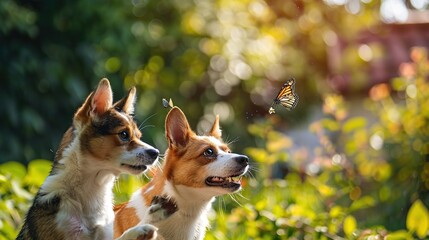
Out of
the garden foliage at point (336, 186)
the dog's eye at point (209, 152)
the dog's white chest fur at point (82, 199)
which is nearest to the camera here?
the dog's white chest fur at point (82, 199)

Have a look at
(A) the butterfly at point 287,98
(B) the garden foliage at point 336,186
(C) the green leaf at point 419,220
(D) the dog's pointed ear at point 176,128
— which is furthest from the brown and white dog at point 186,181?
(C) the green leaf at point 419,220

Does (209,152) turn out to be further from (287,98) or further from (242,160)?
(287,98)

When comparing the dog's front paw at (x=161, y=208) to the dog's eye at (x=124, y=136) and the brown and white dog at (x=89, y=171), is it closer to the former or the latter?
the brown and white dog at (x=89, y=171)

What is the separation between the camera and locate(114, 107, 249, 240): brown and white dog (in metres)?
3.66

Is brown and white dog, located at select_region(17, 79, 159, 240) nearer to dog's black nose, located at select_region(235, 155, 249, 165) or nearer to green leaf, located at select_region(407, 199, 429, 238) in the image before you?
dog's black nose, located at select_region(235, 155, 249, 165)

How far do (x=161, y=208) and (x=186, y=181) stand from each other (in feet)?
0.61

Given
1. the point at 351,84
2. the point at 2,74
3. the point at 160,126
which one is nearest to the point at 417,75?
the point at 160,126

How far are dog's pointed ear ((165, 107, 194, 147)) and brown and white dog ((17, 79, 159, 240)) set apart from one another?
193 mm

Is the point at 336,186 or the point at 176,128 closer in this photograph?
the point at 176,128

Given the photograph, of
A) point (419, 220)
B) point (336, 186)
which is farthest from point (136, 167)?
point (336, 186)

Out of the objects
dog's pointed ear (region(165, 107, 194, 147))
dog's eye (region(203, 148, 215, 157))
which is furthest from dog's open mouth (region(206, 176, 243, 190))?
dog's pointed ear (region(165, 107, 194, 147))

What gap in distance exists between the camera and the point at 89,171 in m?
3.46

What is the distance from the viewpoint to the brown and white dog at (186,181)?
3.66 meters

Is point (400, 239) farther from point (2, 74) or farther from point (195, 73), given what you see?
point (195, 73)
